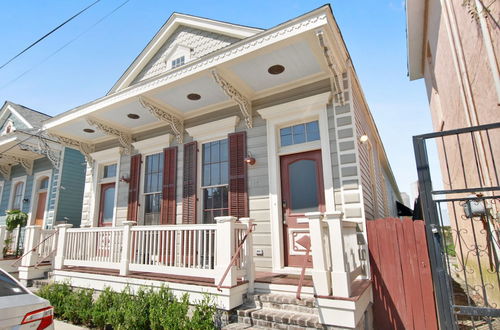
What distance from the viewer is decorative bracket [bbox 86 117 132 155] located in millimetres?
6625

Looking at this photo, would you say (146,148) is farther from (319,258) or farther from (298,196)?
(319,258)

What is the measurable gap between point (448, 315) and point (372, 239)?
198 centimetres

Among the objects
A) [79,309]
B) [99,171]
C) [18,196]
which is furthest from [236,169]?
[18,196]

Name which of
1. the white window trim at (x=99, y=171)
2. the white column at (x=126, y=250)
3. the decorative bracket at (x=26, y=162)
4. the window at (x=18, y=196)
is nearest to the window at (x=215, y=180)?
the white column at (x=126, y=250)

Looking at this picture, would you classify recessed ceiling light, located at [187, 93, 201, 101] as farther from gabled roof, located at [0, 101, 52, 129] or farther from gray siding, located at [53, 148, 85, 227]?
gabled roof, located at [0, 101, 52, 129]

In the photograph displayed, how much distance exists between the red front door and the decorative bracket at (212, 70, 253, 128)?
45.8 inches

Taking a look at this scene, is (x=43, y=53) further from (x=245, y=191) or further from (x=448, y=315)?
(x=448, y=315)

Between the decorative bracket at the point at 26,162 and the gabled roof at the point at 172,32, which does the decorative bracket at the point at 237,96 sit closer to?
the gabled roof at the point at 172,32

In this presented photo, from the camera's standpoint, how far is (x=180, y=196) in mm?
6293

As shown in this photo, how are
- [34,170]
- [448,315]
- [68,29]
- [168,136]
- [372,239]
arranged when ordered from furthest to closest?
[34,170]
[168,136]
[68,29]
[372,239]
[448,315]

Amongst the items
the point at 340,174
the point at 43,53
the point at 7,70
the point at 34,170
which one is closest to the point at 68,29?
the point at 43,53

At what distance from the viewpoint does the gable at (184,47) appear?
6.54m

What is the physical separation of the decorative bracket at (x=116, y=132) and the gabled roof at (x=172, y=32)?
1512mm

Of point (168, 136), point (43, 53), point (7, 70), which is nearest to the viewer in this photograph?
point (43, 53)
